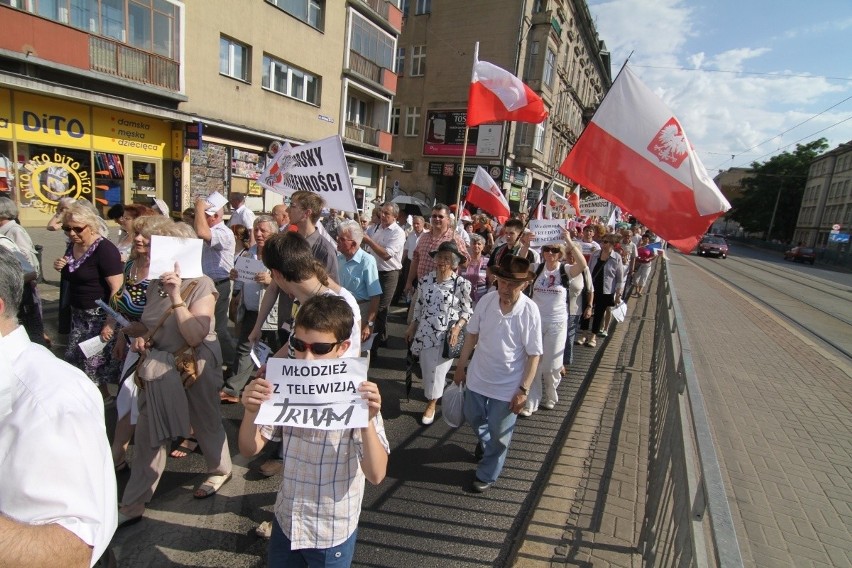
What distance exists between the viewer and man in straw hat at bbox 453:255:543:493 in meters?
3.36

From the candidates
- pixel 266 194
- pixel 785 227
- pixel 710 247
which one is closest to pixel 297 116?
pixel 266 194

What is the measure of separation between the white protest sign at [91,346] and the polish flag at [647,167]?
4.08 metres

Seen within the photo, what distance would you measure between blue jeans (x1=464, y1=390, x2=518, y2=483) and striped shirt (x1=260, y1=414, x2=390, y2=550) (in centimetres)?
171

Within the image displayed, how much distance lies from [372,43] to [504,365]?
25161 millimetres

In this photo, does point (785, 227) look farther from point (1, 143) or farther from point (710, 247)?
point (1, 143)

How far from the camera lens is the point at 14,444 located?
1029mm

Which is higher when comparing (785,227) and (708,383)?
(785,227)

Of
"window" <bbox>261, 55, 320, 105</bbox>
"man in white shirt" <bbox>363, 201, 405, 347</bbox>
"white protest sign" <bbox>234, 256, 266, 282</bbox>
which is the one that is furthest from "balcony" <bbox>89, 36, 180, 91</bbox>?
"white protest sign" <bbox>234, 256, 266, 282</bbox>

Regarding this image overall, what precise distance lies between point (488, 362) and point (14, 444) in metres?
2.81

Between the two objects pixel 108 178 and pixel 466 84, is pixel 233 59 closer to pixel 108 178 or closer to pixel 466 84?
pixel 108 178

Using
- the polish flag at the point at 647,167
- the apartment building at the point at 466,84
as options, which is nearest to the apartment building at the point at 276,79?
the apartment building at the point at 466,84

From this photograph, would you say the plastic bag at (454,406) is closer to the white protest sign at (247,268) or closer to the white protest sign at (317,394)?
the white protest sign at (317,394)

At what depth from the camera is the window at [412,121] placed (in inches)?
1319

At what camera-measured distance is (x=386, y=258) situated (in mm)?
5949
